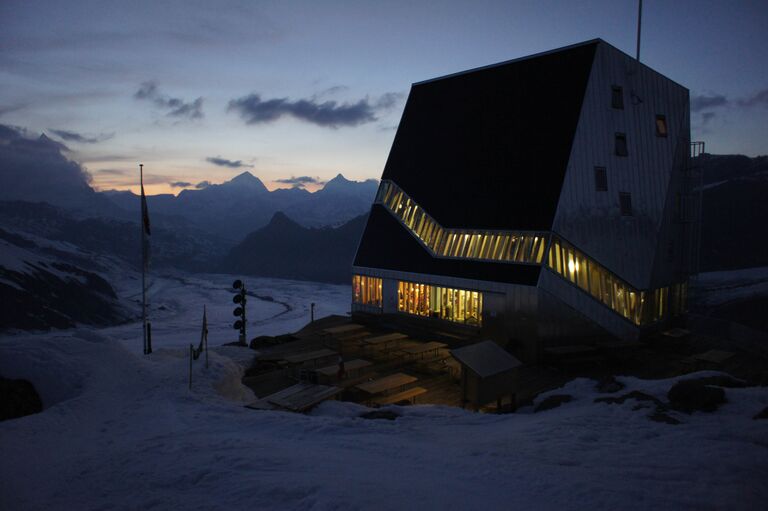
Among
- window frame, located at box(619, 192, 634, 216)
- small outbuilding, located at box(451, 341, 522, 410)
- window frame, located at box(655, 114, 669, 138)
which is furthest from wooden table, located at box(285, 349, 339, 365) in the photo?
window frame, located at box(655, 114, 669, 138)

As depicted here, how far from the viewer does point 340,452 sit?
9891mm

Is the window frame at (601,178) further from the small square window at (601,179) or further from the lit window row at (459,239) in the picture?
the lit window row at (459,239)

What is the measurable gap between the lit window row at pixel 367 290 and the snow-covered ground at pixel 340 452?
1600 centimetres

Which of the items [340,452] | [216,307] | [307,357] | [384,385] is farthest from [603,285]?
[216,307]

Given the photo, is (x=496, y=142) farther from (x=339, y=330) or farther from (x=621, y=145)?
(x=339, y=330)

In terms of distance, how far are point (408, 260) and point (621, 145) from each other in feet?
45.8

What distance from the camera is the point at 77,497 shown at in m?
8.34

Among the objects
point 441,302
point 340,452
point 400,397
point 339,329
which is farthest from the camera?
point 441,302

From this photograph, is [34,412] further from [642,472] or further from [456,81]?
[456,81]

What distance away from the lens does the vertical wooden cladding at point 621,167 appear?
23.8m

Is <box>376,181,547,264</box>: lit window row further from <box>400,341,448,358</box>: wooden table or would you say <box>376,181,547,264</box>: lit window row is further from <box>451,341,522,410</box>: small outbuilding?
<box>451,341,522,410</box>: small outbuilding

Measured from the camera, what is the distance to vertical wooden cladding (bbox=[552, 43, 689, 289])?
23844mm

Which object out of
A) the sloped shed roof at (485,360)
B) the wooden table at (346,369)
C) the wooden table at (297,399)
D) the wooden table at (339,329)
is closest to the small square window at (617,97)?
the sloped shed roof at (485,360)

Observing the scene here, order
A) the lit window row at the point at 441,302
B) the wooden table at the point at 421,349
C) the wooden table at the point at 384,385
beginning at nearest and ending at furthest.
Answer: the wooden table at the point at 384,385
the wooden table at the point at 421,349
the lit window row at the point at 441,302
